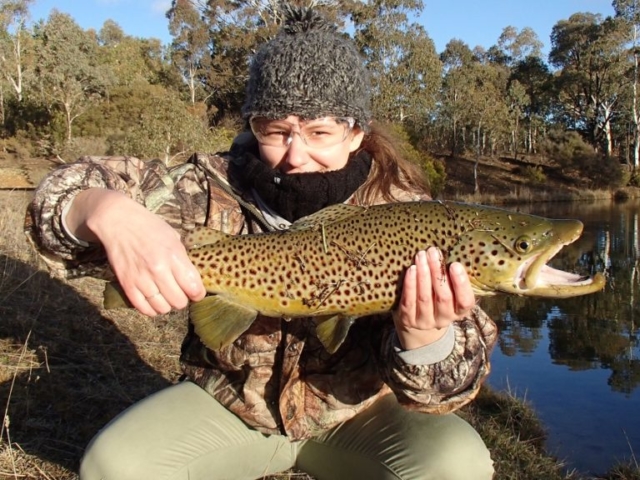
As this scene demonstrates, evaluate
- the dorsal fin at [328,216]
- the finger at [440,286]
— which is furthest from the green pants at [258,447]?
the dorsal fin at [328,216]

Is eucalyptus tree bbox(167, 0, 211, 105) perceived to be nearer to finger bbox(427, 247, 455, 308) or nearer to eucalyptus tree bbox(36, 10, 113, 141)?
eucalyptus tree bbox(36, 10, 113, 141)

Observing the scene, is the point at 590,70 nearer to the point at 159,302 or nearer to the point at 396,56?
the point at 396,56

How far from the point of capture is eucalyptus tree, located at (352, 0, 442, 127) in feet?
133

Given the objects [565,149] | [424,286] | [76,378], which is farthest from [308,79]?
[565,149]

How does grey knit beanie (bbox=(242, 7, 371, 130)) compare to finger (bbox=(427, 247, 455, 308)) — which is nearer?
finger (bbox=(427, 247, 455, 308))

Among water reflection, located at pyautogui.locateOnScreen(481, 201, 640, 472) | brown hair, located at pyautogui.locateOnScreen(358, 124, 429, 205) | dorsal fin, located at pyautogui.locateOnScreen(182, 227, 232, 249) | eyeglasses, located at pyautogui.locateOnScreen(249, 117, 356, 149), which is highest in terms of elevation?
eyeglasses, located at pyautogui.locateOnScreen(249, 117, 356, 149)

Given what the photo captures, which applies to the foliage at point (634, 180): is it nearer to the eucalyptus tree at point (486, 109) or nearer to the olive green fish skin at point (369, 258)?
the eucalyptus tree at point (486, 109)

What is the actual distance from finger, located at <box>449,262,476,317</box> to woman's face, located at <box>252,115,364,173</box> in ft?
3.29

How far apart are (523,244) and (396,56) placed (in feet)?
136

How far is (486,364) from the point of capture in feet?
9.62

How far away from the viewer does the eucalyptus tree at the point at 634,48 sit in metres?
44.7

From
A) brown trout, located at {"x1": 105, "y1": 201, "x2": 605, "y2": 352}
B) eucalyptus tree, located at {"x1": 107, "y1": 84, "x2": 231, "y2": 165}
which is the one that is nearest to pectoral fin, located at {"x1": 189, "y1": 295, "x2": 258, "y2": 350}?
brown trout, located at {"x1": 105, "y1": 201, "x2": 605, "y2": 352}

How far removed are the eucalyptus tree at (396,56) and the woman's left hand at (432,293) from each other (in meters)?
37.9

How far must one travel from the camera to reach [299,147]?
123 inches
